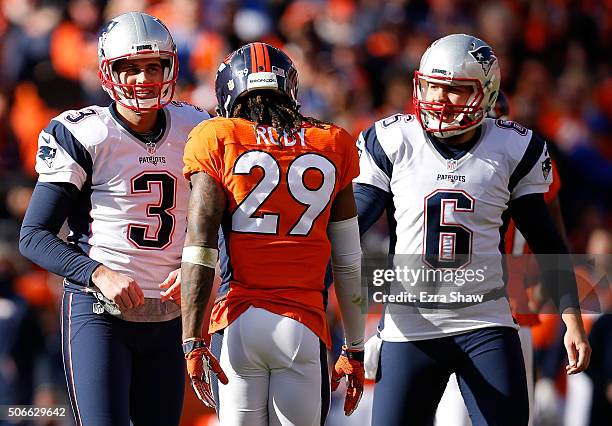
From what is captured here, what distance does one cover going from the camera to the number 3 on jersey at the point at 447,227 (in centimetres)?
476

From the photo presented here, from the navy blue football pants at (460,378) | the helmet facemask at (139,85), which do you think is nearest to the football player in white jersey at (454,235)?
the navy blue football pants at (460,378)

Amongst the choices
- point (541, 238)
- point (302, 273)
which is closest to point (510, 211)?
point (541, 238)

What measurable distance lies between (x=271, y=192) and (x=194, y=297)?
0.44 m

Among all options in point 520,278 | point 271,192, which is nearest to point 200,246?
point 271,192

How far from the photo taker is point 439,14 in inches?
468

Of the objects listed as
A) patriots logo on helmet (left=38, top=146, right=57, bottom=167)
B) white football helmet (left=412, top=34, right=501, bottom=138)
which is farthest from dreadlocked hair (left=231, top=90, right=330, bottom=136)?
patriots logo on helmet (left=38, top=146, right=57, bottom=167)

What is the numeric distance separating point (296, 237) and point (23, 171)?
5549 mm

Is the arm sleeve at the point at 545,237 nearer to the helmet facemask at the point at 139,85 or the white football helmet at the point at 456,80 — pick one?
the white football helmet at the point at 456,80

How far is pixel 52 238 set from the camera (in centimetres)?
453

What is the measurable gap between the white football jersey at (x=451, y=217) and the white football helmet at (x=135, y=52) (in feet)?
2.86

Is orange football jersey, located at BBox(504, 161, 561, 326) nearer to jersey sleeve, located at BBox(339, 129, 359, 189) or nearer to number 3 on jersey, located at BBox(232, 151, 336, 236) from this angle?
jersey sleeve, located at BBox(339, 129, 359, 189)

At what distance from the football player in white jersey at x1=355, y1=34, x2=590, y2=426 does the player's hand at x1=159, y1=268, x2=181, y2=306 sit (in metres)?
0.76

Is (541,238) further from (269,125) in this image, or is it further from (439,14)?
(439,14)

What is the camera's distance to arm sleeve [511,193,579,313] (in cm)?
484
